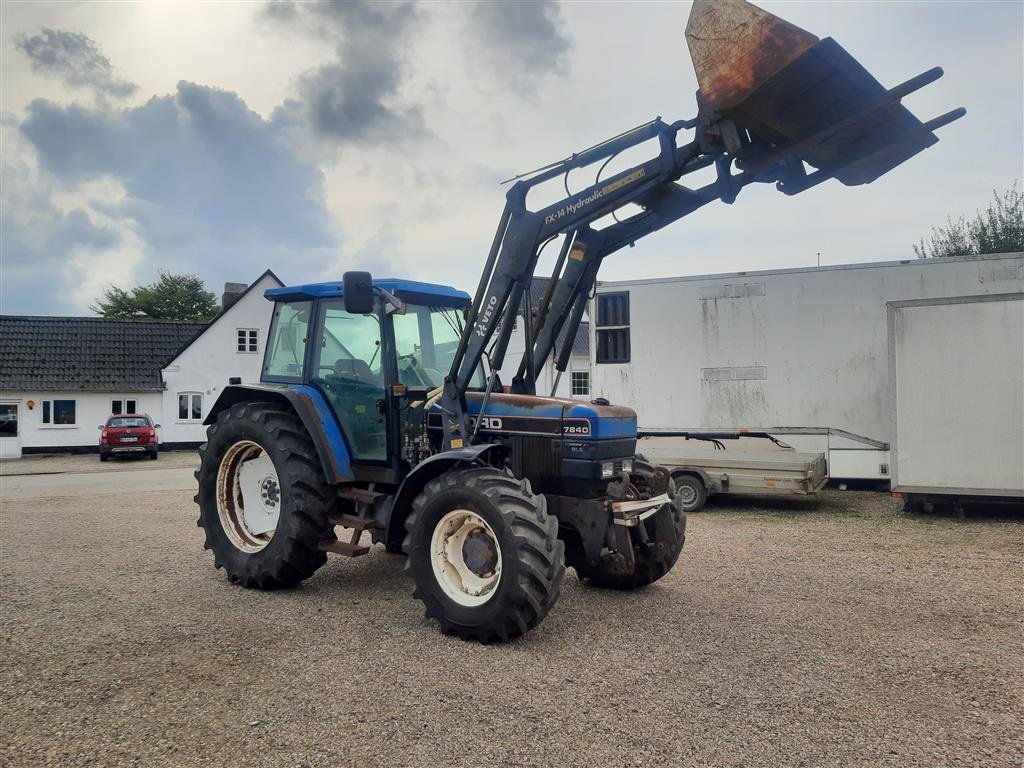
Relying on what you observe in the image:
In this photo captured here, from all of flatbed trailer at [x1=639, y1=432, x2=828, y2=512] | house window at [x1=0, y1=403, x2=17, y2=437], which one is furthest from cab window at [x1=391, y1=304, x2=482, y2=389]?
house window at [x1=0, y1=403, x2=17, y2=437]

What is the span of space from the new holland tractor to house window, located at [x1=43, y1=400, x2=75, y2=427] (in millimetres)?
23674

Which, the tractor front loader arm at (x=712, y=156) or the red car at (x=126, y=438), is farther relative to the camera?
the red car at (x=126, y=438)

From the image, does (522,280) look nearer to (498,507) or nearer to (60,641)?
(498,507)

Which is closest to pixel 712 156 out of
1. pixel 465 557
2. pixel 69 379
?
pixel 465 557

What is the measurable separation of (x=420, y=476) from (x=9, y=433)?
86.8 ft

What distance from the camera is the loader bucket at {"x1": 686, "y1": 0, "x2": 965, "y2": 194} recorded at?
4.02m

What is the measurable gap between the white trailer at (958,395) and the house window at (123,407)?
84.3ft

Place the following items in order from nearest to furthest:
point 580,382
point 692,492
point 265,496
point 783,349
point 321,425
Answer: point 321,425, point 265,496, point 692,492, point 783,349, point 580,382

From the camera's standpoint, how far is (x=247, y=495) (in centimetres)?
649

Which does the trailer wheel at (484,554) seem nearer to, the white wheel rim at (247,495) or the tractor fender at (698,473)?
the white wheel rim at (247,495)

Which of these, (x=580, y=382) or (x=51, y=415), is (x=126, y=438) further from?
(x=580, y=382)

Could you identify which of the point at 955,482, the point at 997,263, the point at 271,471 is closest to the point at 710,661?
the point at 271,471

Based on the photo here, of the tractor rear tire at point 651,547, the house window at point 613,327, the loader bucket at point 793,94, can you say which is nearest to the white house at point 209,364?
the house window at point 613,327

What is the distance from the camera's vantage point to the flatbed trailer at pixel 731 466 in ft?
32.9
